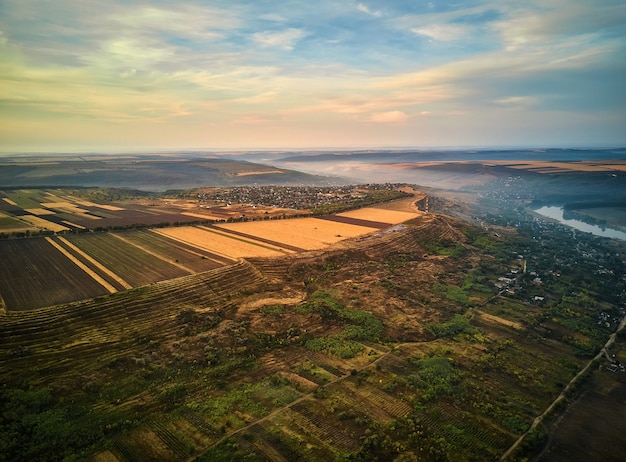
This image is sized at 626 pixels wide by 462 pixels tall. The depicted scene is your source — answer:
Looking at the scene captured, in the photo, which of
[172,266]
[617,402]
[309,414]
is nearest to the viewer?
[309,414]

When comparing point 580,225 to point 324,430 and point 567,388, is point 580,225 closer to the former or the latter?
point 567,388

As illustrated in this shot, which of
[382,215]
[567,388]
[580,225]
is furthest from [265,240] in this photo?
[580,225]

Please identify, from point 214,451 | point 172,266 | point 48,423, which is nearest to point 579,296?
point 214,451

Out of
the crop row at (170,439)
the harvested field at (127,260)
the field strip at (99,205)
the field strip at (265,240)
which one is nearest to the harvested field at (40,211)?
the field strip at (99,205)

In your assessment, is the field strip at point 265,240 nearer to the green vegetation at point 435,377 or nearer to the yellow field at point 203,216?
the yellow field at point 203,216

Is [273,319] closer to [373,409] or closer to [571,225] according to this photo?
[373,409]

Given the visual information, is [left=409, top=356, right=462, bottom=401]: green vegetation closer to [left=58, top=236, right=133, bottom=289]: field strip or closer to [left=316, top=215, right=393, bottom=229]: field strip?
[left=58, top=236, right=133, bottom=289]: field strip
